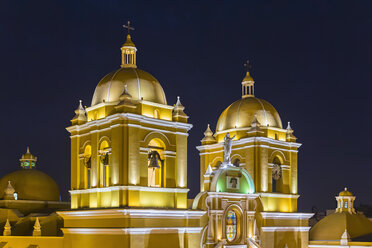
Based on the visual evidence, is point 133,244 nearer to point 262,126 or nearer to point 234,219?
point 234,219

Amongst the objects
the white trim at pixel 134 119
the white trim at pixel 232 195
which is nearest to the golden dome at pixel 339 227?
the white trim at pixel 232 195

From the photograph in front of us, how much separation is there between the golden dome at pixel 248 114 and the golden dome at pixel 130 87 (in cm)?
659

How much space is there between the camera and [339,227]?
36562 mm

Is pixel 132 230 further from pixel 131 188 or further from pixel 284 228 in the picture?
pixel 284 228

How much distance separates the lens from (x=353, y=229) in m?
36.8

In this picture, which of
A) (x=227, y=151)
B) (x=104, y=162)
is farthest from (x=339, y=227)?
(x=104, y=162)

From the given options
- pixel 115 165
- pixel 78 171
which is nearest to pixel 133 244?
pixel 115 165

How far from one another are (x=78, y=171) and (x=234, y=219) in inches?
327

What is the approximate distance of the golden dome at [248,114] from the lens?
31859 millimetres

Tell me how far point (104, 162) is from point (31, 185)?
16200 mm

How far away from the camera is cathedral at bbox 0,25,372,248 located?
24531 millimetres

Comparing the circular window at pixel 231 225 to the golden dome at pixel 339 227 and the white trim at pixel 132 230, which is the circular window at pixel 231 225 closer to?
the white trim at pixel 132 230

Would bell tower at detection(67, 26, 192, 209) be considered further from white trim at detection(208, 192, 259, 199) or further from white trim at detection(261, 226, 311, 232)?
white trim at detection(261, 226, 311, 232)

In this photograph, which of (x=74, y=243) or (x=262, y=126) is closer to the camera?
(x=74, y=243)
